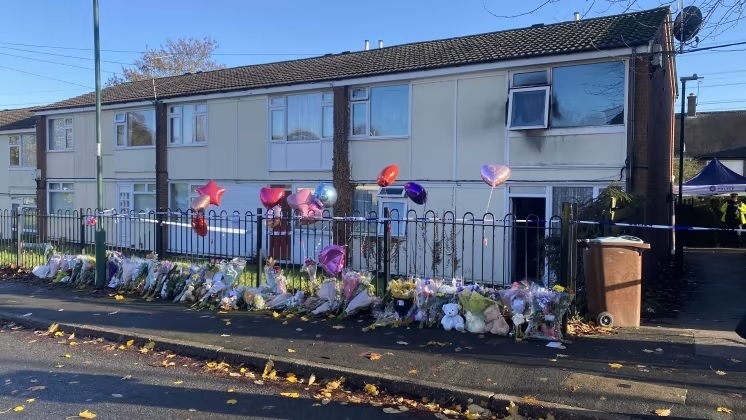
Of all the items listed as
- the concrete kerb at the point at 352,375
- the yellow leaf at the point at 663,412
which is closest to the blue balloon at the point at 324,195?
the concrete kerb at the point at 352,375

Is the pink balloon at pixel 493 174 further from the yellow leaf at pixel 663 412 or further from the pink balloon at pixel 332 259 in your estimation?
the yellow leaf at pixel 663 412

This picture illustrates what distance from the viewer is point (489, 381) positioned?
5.51 meters

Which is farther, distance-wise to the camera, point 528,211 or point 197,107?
point 197,107

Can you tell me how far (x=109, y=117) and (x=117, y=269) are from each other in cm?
1083

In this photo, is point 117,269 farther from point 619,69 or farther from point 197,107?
point 619,69

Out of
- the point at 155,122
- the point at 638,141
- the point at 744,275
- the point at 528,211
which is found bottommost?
the point at 744,275

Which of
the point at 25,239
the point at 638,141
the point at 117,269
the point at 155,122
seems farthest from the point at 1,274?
the point at 638,141

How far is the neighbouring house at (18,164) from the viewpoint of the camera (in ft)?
79.1

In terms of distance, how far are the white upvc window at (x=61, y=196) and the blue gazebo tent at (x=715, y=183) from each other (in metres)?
20.0

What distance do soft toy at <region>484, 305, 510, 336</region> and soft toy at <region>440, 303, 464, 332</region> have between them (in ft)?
1.05

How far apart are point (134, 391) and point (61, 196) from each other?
61.6 ft

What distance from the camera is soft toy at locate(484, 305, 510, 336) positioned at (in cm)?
715

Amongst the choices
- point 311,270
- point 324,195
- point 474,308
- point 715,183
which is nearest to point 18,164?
point 324,195

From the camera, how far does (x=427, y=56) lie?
15148mm
